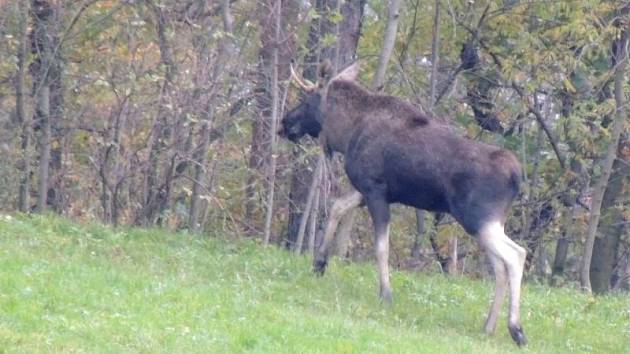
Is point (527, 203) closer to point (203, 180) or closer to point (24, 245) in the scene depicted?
point (203, 180)

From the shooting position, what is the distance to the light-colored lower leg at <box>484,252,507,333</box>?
13.4m

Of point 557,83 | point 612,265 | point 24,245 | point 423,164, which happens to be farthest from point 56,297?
point 612,265

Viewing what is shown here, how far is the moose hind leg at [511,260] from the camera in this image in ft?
42.4

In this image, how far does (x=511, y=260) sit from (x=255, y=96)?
25.9ft

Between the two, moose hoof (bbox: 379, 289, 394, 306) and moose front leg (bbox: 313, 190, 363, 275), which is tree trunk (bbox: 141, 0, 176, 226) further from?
moose hoof (bbox: 379, 289, 394, 306)

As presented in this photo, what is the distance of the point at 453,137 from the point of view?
14008 millimetres

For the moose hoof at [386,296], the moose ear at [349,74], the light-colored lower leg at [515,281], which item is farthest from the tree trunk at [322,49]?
the light-colored lower leg at [515,281]

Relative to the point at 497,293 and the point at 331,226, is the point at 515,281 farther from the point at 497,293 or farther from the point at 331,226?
the point at 331,226

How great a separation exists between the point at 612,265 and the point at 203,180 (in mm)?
10264

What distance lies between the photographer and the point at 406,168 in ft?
46.0

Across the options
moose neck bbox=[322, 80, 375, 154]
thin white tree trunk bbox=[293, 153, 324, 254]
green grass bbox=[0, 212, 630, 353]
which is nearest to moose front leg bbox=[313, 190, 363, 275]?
green grass bbox=[0, 212, 630, 353]

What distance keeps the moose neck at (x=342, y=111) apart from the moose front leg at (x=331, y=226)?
570 millimetres

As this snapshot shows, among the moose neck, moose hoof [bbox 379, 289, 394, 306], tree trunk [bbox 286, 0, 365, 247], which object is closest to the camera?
moose hoof [bbox 379, 289, 394, 306]

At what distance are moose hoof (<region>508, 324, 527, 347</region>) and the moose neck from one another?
10.2ft
